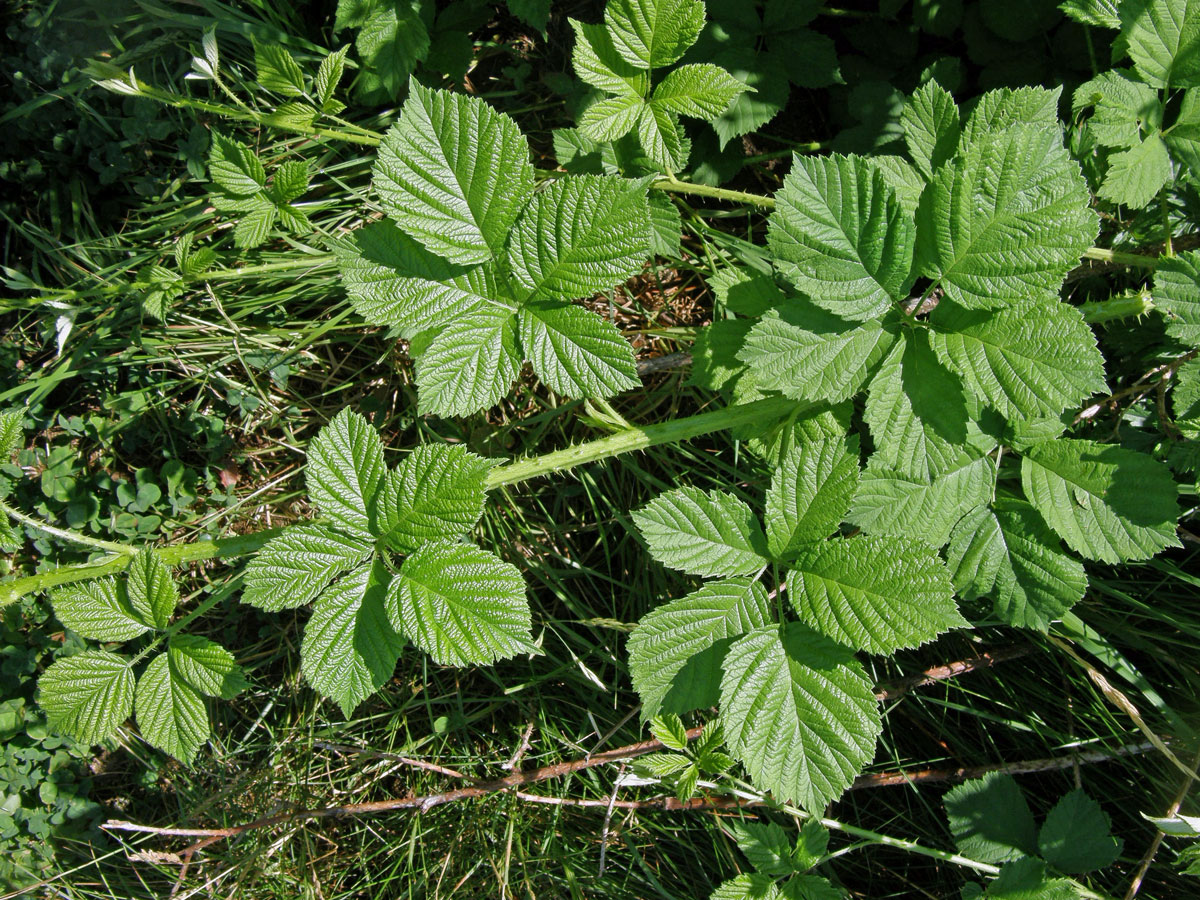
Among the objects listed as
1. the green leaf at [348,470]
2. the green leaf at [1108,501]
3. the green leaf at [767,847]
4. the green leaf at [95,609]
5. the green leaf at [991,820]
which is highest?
the green leaf at [1108,501]

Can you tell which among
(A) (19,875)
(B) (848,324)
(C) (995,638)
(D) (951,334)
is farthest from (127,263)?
(C) (995,638)

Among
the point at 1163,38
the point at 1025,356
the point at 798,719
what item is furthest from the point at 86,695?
the point at 1163,38

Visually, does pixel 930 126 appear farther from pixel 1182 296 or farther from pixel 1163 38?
pixel 1182 296

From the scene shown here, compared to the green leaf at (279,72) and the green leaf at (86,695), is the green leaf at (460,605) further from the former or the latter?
the green leaf at (279,72)

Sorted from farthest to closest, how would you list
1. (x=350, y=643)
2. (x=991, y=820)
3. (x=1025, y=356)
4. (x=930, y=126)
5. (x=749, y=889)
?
(x=991, y=820) → (x=749, y=889) → (x=930, y=126) → (x=350, y=643) → (x=1025, y=356)

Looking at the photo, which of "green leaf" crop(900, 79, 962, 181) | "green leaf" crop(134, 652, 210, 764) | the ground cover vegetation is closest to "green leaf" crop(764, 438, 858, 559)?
the ground cover vegetation

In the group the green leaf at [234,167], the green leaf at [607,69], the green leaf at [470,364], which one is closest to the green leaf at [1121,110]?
the green leaf at [607,69]
